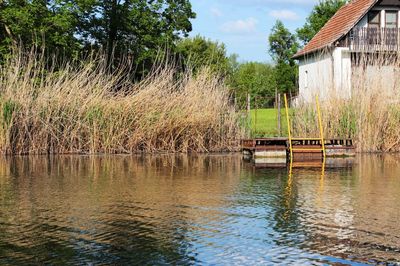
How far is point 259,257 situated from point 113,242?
177cm

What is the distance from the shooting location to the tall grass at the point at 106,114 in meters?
20.9

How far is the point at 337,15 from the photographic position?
44062 millimetres

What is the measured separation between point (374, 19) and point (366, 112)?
1936cm

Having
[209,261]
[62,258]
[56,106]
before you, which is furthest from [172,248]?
[56,106]

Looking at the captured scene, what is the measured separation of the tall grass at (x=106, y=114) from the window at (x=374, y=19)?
1950cm

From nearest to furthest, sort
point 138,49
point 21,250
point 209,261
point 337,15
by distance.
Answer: point 209,261, point 21,250, point 138,49, point 337,15

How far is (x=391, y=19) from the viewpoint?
3925 cm

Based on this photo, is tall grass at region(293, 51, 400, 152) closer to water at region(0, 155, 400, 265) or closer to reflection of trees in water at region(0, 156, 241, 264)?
reflection of trees in water at region(0, 156, 241, 264)

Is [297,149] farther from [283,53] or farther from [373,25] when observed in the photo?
[283,53]

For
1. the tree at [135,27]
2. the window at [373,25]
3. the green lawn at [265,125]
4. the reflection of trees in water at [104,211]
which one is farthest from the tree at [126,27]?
the reflection of trees in water at [104,211]

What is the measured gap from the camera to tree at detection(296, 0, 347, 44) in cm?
5406

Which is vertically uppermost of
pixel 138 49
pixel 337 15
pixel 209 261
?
pixel 337 15

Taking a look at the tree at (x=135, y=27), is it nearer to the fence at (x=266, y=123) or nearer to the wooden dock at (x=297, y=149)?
the fence at (x=266, y=123)

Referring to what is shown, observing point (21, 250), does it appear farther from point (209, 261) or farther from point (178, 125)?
point (178, 125)
